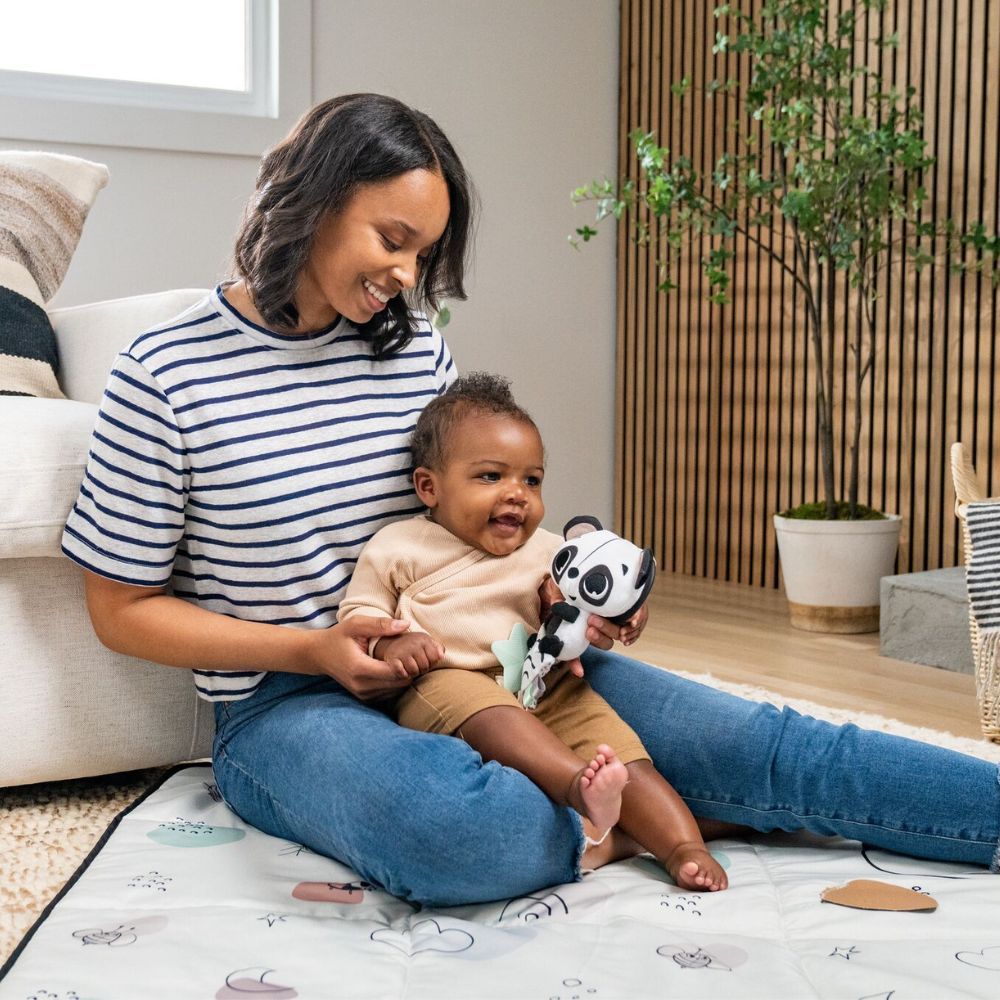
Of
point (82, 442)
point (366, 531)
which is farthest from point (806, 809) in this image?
point (82, 442)

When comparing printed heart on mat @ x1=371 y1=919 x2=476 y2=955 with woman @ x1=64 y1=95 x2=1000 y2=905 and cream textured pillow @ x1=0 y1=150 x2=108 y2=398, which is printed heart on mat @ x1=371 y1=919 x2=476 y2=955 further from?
cream textured pillow @ x1=0 y1=150 x2=108 y2=398

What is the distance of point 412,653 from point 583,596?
0.67 ft

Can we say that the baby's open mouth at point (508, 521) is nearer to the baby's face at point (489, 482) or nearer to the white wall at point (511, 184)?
the baby's face at point (489, 482)

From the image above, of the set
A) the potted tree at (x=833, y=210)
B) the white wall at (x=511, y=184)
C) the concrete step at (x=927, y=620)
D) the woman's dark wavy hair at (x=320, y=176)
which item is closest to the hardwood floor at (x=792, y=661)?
the concrete step at (x=927, y=620)

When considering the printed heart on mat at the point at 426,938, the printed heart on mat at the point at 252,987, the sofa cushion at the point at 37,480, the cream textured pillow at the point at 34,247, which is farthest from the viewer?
the cream textured pillow at the point at 34,247

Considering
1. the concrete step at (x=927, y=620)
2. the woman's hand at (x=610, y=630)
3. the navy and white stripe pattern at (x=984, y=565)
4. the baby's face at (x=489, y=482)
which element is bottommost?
the concrete step at (x=927, y=620)

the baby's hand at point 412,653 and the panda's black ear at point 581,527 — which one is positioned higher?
the panda's black ear at point 581,527

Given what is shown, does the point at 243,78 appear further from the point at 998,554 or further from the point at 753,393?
the point at 998,554

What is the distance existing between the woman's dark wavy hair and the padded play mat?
2.01 feet

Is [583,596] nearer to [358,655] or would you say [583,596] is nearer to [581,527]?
[581,527]

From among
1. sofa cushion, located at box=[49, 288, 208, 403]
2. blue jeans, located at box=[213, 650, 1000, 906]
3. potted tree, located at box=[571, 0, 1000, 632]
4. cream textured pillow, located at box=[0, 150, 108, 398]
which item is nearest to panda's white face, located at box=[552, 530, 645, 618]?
blue jeans, located at box=[213, 650, 1000, 906]

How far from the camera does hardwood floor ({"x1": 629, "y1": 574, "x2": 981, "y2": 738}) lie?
237 cm

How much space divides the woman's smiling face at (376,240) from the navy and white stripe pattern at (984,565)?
4.13ft

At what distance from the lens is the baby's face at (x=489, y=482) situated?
138 cm
